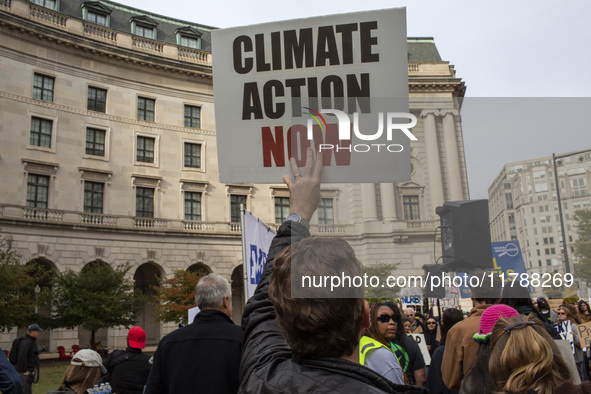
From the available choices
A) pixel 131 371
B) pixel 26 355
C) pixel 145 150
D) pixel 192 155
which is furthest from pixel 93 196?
pixel 131 371

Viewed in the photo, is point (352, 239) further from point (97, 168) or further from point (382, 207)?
point (97, 168)

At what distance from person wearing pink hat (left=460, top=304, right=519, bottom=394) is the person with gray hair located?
1626 millimetres

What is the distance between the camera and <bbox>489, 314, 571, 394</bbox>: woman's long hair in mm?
2273

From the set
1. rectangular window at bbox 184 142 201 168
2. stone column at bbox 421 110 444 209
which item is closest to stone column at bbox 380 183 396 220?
stone column at bbox 421 110 444 209

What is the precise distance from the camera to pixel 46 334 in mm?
31391

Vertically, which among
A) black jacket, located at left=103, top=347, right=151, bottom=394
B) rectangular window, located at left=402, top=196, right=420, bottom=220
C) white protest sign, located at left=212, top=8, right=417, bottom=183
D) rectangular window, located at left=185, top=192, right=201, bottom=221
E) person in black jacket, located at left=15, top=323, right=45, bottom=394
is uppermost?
rectangular window, located at left=185, top=192, right=201, bottom=221

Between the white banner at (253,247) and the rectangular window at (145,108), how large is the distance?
1223 inches

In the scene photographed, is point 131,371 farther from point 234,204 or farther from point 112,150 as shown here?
point 234,204

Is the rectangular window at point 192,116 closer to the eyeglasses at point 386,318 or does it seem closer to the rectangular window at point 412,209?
the eyeglasses at point 386,318

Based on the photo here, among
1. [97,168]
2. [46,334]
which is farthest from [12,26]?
[46,334]

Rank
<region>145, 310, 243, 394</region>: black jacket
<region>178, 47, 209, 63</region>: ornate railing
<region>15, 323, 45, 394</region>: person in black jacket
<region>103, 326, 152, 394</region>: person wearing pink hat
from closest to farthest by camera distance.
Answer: <region>145, 310, 243, 394</region>: black jacket < <region>103, 326, 152, 394</region>: person wearing pink hat < <region>15, 323, 45, 394</region>: person in black jacket < <region>178, 47, 209, 63</region>: ornate railing

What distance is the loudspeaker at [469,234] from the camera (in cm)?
176

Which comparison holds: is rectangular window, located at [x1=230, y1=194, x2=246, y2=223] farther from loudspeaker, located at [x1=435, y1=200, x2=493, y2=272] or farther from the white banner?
loudspeaker, located at [x1=435, y1=200, x2=493, y2=272]

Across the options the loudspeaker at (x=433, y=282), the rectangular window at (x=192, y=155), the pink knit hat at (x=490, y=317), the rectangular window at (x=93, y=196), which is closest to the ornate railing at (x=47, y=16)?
the rectangular window at (x=93, y=196)
